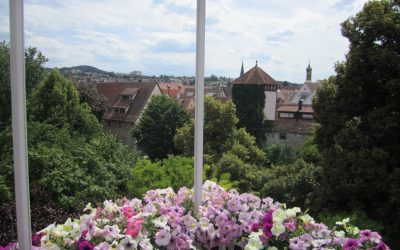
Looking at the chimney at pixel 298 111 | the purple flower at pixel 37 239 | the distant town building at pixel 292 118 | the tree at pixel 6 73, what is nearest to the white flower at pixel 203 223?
the purple flower at pixel 37 239

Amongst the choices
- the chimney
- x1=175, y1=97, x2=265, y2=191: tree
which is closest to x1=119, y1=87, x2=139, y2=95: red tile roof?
x1=175, y1=97, x2=265, y2=191: tree

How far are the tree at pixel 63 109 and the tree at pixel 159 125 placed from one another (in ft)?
4.00

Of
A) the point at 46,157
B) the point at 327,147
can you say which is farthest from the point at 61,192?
the point at 327,147

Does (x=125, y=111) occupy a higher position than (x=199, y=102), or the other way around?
(x=199, y=102)

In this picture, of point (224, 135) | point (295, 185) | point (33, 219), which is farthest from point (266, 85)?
point (33, 219)

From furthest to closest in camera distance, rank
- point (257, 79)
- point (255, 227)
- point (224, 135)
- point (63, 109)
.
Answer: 1. point (257, 79)
2. point (224, 135)
3. point (63, 109)
4. point (255, 227)

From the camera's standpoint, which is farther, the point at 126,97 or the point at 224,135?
the point at 224,135

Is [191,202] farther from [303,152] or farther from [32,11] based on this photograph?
[303,152]

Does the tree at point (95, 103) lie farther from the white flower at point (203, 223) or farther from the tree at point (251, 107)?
the white flower at point (203, 223)

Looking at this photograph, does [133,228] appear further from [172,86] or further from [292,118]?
[292,118]

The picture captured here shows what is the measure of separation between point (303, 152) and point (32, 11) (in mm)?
6441

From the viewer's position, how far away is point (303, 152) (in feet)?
25.2

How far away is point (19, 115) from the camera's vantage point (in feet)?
4.83

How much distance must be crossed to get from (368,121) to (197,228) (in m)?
3.67
